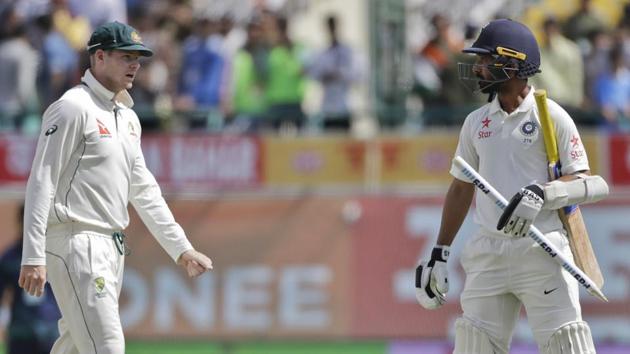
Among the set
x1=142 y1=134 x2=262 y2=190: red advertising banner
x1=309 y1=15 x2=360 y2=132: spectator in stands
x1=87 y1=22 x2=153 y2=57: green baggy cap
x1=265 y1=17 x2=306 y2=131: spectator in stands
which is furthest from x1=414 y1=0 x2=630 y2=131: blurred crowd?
x1=87 y1=22 x2=153 y2=57: green baggy cap

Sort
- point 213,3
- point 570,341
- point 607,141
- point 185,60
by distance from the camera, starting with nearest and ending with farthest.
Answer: point 570,341
point 607,141
point 185,60
point 213,3

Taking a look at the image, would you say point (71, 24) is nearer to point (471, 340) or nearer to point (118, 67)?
point (118, 67)

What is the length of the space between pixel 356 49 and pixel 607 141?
10.7ft

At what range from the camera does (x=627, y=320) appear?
12508 millimetres

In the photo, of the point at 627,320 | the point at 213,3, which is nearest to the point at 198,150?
the point at 213,3

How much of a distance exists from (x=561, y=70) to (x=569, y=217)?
7387 mm

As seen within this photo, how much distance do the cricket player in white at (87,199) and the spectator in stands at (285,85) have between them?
7.49 meters

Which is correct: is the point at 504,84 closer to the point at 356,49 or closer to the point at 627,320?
the point at 627,320

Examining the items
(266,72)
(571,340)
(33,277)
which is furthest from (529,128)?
(266,72)

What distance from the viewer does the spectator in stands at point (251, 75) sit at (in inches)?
606

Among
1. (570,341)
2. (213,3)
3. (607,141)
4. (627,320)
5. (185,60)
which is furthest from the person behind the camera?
(213,3)

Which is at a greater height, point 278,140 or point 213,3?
point 213,3

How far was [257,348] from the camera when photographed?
1298 centimetres

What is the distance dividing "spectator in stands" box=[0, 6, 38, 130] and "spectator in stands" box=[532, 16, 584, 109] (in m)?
5.58
